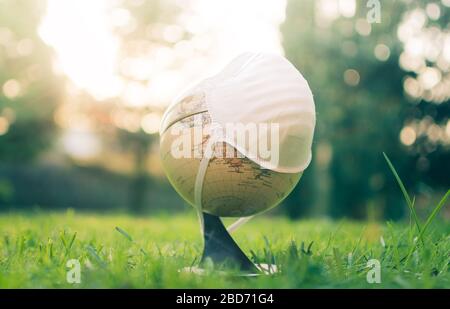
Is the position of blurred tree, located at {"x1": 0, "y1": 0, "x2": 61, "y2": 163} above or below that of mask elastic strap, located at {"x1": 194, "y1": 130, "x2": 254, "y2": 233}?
above

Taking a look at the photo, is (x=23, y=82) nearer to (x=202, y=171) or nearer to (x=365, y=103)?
(x=365, y=103)

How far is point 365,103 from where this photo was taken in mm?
13414

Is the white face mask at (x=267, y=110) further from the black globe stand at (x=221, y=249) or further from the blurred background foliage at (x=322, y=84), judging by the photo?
the blurred background foliage at (x=322, y=84)

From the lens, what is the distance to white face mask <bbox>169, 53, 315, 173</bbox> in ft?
9.69

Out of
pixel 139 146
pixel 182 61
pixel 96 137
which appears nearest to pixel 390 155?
pixel 182 61

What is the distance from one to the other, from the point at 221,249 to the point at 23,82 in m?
13.3

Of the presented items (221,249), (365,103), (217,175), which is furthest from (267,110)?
(365,103)

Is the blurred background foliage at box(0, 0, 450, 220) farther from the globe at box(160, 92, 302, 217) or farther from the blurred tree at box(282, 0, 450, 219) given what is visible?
the globe at box(160, 92, 302, 217)

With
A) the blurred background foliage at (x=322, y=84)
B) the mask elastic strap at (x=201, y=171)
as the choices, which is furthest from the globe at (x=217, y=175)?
the blurred background foliage at (x=322, y=84)

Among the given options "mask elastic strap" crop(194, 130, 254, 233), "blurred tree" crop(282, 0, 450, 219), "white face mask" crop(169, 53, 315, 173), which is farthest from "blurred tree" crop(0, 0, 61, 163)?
"white face mask" crop(169, 53, 315, 173)

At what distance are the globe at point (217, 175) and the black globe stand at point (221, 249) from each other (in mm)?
82

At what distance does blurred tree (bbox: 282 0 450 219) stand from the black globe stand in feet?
31.8

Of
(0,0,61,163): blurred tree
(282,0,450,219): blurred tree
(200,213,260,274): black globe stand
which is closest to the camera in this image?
(200,213,260,274): black globe stand

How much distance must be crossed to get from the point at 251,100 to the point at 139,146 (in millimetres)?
16783
